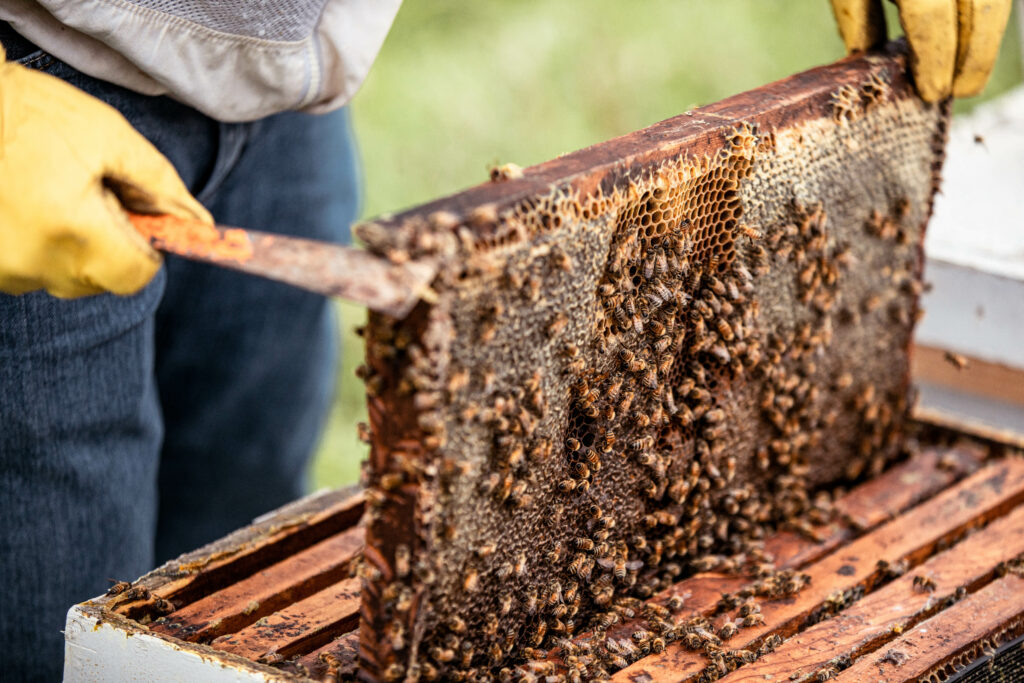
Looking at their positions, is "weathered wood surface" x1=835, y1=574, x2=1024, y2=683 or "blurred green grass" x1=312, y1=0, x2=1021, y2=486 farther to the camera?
"blurred green grass" x1=312, y1=0, x2=1021, y2=486

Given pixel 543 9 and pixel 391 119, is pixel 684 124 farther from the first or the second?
pixel 543 9

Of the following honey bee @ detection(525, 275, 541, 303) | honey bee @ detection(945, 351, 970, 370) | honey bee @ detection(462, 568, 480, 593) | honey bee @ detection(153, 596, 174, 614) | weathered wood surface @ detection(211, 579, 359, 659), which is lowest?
weathered wood surface @ detection(211, 579, 359, 659)

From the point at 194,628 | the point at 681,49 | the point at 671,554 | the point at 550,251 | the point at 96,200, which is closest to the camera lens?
the point at 96,200

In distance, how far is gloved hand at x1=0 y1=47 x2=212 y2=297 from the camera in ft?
5.90

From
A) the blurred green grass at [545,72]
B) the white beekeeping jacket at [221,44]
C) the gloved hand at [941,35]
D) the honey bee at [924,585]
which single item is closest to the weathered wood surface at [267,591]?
the white beekeeping jacket at [221,44]

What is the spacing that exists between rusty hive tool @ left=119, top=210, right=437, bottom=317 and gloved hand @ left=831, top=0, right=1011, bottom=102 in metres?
1.67

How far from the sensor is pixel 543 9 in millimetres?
8891

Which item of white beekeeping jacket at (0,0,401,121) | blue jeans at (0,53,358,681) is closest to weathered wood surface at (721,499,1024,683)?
blue jeans at (0,53,358,681)

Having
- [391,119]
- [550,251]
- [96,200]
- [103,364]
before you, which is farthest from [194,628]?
[391,119]

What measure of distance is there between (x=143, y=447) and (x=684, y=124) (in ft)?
5.36

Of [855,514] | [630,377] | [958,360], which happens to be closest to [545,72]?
[958,360]

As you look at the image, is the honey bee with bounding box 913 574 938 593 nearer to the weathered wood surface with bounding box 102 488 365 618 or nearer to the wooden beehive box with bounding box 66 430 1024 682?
the wooden beehive box with bounding box 66 430 1024 682

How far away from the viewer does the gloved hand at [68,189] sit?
1798 mm

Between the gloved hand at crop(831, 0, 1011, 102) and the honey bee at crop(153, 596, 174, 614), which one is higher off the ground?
the gloved hand at crop(831, 0, 1011, 102)
